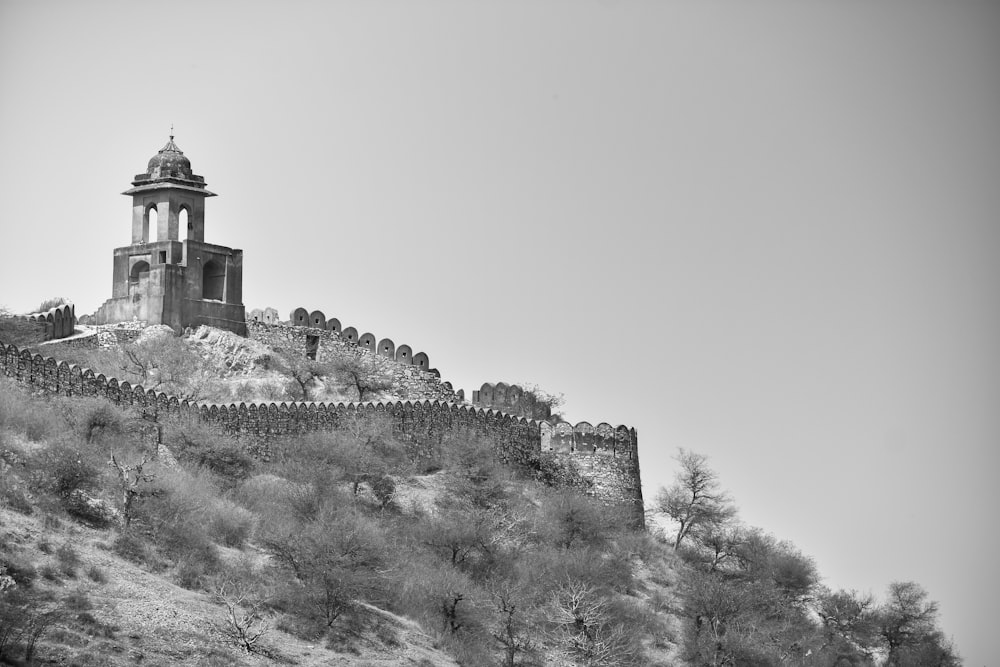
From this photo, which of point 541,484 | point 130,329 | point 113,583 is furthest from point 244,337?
point 113,583

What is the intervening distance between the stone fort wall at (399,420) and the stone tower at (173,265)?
8498 millimetres

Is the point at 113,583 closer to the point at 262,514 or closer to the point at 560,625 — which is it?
the point at 262,514

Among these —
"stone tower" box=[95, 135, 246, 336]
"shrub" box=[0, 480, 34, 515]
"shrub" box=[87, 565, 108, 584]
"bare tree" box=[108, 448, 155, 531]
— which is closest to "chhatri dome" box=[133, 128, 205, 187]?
"stone tower" box=[95, 135, 246, 336]

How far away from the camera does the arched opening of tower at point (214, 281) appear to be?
2542 inches

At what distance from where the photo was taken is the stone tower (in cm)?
6275

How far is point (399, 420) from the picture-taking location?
56.5 metres

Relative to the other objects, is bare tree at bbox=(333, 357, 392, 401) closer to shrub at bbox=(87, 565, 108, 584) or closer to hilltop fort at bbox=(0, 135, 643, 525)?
hilltop fort at bbox=(0, 135, 643, 525)

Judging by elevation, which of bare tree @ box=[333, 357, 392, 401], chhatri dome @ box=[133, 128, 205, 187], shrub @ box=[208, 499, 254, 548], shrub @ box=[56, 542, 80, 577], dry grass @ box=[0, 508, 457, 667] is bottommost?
dry grass @ box=[0, 508, 457, 667]

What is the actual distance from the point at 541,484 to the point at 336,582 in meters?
12.7

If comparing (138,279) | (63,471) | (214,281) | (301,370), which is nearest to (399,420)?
(301,370)

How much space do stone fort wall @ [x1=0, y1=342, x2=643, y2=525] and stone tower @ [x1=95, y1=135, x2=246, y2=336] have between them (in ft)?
27.9

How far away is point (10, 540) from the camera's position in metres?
42.2

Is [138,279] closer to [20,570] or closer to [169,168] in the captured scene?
[169,168]

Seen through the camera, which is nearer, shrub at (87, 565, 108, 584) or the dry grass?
the dry grass
